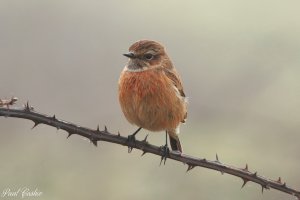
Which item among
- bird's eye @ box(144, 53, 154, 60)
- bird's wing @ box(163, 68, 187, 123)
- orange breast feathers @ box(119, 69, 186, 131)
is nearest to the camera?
orange breast feathers @ box(119, 69, 186, 131)

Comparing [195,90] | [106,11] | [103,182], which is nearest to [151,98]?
[103,182]

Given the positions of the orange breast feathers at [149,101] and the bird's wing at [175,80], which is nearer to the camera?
the orange breast feathers at [149,101]

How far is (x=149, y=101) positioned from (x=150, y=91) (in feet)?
0.43

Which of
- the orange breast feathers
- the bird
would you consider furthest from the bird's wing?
the orange breast feathers

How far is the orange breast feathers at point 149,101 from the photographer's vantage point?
22.0ft

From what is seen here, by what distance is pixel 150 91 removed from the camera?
6828mm

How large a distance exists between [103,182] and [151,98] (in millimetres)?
2228

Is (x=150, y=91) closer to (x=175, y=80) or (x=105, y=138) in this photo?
(x=175, y=80)

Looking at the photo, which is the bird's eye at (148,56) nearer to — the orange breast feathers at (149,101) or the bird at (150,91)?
the bird at (150,91)

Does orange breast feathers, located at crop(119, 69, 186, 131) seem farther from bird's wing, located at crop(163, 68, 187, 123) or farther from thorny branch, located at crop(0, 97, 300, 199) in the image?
thorny branch, located at crop(0, 97, 300, 199)

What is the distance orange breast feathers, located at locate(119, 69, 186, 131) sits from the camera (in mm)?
6699

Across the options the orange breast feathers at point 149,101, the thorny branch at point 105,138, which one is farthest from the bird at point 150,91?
the thorny branch at point 105,138

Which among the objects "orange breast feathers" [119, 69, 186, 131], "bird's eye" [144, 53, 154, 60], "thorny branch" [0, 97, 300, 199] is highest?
"thorny branch" [0, 97, 300, 199]

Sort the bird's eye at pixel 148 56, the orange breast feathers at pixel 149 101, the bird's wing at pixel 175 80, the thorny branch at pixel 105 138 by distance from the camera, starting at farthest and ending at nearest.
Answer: the bird's wing at pixel 175 80, the bird's eye at pixel 148 56, the orange breast feathers at pixel 149 101, the thorny branch at pixel 105 138
